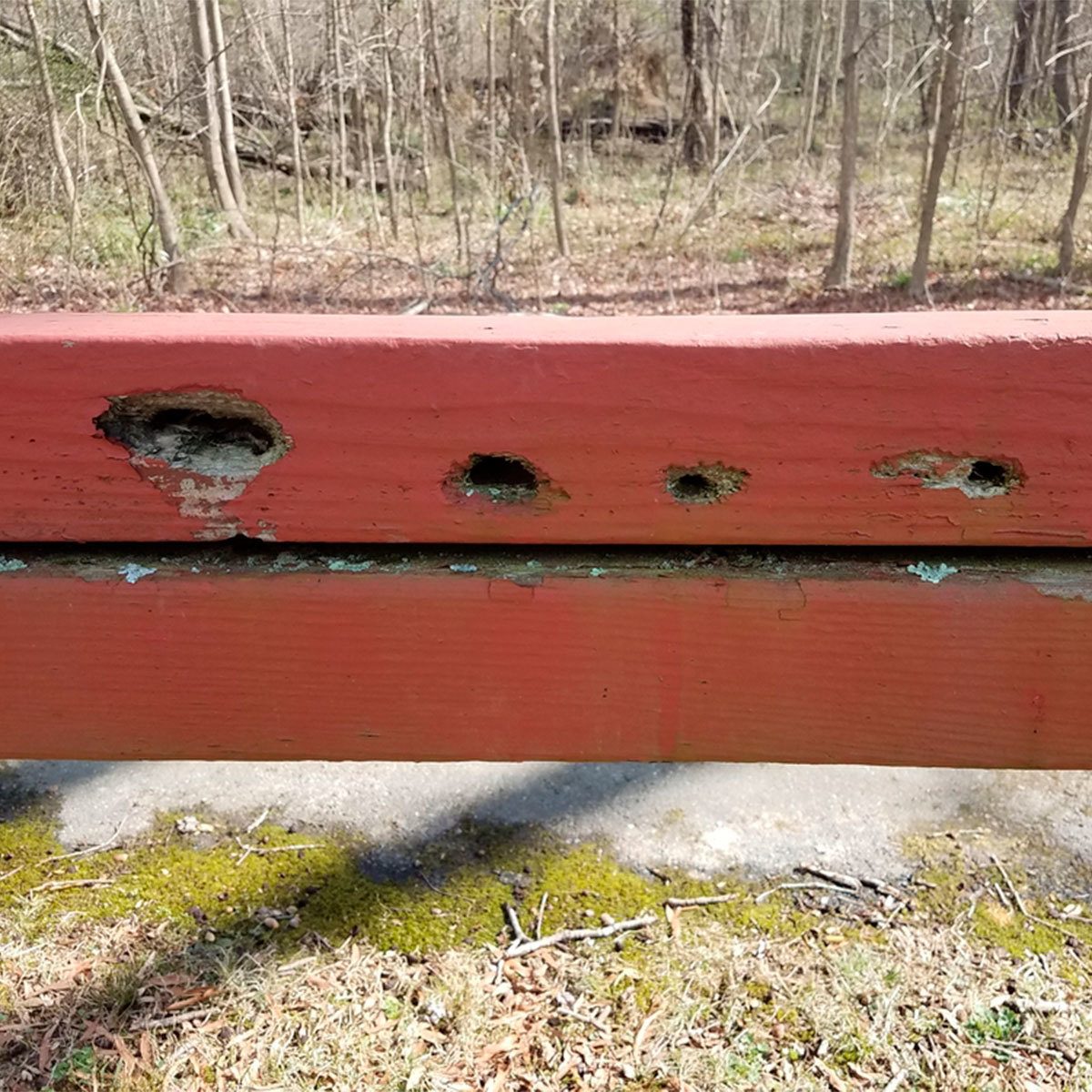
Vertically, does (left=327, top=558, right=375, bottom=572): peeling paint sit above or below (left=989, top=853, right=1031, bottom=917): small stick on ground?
above

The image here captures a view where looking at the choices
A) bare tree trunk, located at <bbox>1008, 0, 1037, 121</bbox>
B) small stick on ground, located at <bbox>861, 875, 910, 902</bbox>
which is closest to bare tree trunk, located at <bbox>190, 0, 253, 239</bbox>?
small stick on ground, located at <bbox>861, 875, 910, 902</bbox>

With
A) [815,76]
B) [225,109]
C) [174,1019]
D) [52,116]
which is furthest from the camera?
[815,76]

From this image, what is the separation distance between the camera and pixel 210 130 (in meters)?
10.6

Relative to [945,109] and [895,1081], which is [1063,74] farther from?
[895,1081]

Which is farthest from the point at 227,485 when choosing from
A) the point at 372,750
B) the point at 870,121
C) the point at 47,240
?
the point at 870,121

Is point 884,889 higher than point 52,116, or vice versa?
point 52,116

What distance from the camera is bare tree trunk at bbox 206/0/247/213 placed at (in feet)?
35.7

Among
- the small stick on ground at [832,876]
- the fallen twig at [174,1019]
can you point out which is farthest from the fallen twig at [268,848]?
the small stick on ground at [832,876]

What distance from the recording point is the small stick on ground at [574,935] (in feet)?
7.29

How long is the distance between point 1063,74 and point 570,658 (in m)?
16.7

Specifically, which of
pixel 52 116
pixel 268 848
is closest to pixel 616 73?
pixel 52 116

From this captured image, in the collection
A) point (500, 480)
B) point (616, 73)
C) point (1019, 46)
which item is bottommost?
point (500, 480)

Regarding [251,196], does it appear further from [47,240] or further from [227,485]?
[227,485]

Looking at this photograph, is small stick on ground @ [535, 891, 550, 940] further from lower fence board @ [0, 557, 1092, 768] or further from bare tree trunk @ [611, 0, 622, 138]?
bare tree trunk @ [611, 0, 622, 138]
